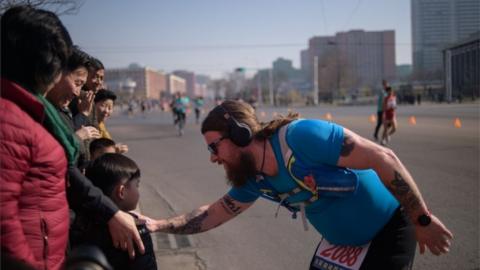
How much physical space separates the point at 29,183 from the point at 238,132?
1.02 metres

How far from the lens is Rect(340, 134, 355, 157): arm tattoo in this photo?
2.22 m

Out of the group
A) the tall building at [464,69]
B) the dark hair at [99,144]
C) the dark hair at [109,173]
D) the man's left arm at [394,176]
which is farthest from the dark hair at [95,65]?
the tall building at [464,69]

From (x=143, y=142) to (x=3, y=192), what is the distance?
16.2 m

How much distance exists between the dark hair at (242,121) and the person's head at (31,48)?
0.86m

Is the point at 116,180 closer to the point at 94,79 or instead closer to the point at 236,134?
the point at 236,134

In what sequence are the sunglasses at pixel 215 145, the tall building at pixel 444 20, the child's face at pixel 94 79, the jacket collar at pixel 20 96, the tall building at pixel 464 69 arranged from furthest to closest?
1. the tall building at pixel 464 69
2. the tall building at pixel 444 20
3. the child's face at pixel 94 79
4. the sunglasses at pixel 215 145
5. the jacket collar at pixel 20 96

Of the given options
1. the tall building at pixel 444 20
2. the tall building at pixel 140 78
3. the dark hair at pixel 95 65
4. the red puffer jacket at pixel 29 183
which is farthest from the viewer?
the tall building at pixel 140 78

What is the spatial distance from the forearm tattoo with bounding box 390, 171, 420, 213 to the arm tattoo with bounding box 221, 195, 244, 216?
94 cm

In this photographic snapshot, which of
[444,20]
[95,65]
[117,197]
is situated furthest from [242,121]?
[444,20]

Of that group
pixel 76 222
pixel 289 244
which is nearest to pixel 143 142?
pixel 289 244

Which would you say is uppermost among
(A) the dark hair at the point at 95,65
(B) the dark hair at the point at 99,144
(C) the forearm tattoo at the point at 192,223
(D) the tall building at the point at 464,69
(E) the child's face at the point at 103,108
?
(D) the tall building at the point at 464,69

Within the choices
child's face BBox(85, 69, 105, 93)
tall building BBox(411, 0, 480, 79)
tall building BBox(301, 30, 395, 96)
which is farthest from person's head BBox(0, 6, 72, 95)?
tall building BBox(301, 30, 395, 96)

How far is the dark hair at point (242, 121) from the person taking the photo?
2396mm

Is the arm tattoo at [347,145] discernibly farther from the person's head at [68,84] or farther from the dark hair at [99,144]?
the dark hair at [99,144]
